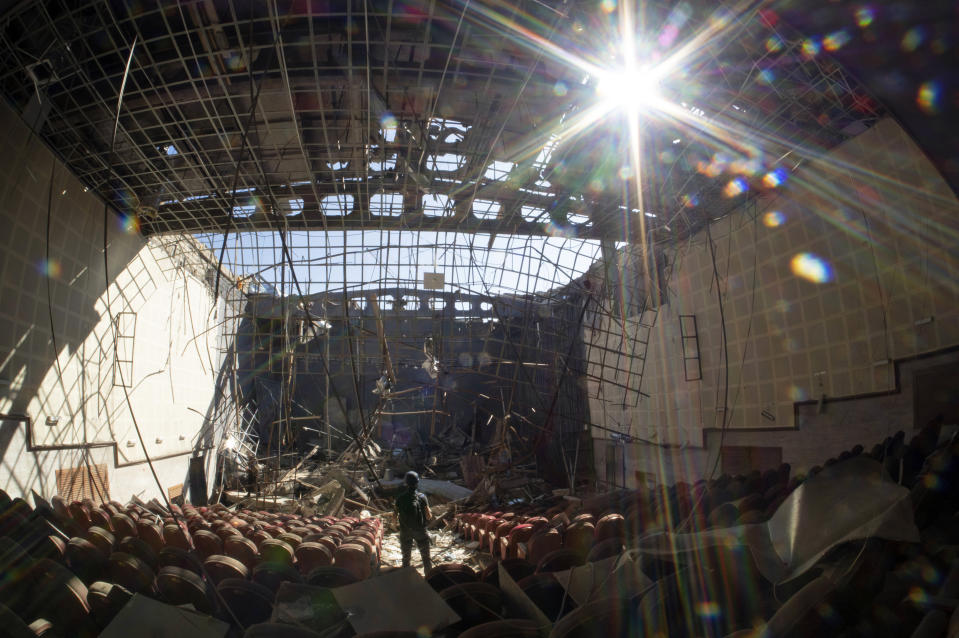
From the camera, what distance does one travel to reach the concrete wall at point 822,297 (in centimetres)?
648

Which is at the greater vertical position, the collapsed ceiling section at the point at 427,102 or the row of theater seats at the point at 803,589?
the collapsed ceiling section at the point at 427,102

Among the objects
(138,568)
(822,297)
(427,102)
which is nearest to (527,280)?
(427,102)

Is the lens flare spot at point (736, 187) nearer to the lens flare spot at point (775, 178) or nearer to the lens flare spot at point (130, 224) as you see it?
the lens flare spot at point (775, 178)

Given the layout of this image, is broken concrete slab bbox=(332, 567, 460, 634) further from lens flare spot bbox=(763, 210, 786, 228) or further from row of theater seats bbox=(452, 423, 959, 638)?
lens flare spot bbox=(763, 210, 786, 228)

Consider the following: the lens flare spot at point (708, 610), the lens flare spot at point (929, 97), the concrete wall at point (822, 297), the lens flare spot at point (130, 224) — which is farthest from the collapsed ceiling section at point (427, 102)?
the lens flare spot at point (708, 610)

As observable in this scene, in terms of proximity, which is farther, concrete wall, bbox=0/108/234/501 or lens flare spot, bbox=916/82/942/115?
concrete wall, bbox=0/108/234/501

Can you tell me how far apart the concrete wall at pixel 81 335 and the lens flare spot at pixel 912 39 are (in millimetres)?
5669

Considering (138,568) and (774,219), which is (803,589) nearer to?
(138,568)

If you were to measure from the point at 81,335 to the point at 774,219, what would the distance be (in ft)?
37.6

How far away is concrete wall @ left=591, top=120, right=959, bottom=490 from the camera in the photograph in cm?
648

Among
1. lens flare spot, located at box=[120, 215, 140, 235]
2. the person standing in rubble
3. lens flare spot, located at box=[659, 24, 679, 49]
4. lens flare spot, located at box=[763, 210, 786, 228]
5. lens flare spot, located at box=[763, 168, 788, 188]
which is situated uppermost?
lens flare spot, located at box=[659, 24, 679, 49]

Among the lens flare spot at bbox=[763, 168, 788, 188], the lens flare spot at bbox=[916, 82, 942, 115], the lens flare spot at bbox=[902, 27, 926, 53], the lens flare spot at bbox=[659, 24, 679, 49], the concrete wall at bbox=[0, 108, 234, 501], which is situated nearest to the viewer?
the lens flare spot at bbox=[902, 27, 926, 53]

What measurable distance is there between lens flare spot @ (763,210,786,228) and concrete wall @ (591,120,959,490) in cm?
2

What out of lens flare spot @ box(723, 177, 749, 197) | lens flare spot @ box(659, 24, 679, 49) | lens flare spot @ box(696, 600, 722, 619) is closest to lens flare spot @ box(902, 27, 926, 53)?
lens flare spot @ box(659, 24, 679, 49)
